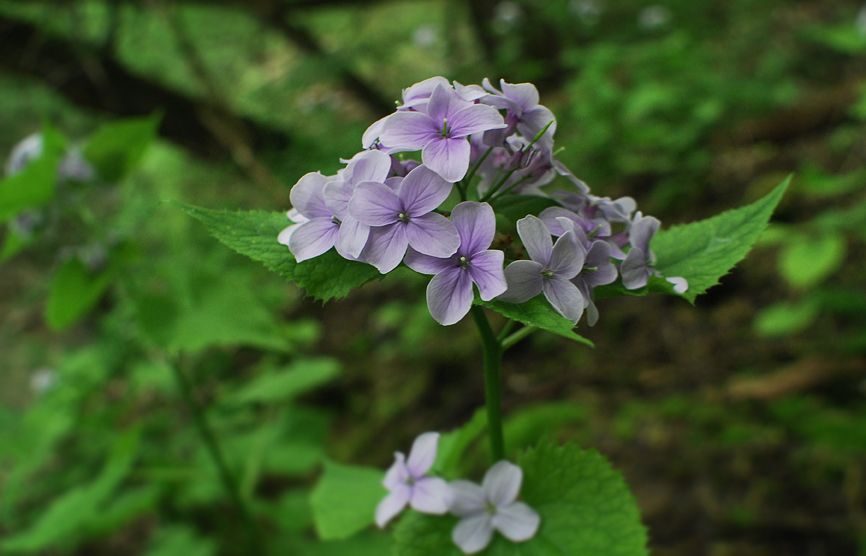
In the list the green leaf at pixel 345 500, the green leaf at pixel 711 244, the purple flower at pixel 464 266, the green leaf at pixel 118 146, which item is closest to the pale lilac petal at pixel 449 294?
the purple flower at pixel 464 266

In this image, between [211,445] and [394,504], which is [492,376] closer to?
[394,504]

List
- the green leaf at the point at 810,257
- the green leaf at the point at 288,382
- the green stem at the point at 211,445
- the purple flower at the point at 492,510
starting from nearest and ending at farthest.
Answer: the purple flower at the point at 492,510 → the green stem at the point at 211,445 → the green leaf at the point at 288,382 → the green leaf at the point at 810,257

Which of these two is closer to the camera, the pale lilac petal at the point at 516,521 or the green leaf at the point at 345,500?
the pale lilac petal at the point at 516,521

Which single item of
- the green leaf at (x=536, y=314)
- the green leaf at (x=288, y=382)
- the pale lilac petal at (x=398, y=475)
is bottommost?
the pale lilac petal at (x=398, y=475)

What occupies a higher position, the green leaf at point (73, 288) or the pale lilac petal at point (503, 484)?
the green leaf at point (73, 288)

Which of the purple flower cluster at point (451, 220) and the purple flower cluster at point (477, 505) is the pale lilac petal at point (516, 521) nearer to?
the purple flower cluster at point (477, 505)

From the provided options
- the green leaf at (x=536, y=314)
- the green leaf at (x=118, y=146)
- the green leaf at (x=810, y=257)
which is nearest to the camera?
the green leaf at (x=536, y=314)

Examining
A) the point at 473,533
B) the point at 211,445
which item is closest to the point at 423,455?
the point at 473,533
